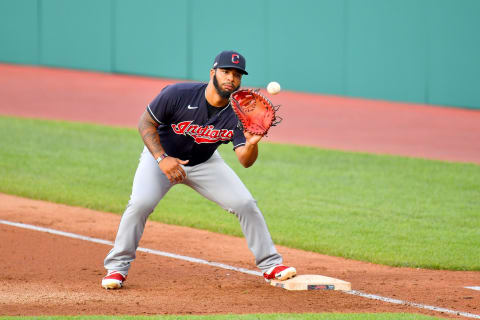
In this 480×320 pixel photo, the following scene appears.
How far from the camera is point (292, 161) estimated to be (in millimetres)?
12742

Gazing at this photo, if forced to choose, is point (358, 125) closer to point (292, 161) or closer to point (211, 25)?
point (292, 161)

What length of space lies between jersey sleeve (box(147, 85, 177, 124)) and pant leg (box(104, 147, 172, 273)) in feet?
1.32

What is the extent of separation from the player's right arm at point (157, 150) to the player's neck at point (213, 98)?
1.49ft

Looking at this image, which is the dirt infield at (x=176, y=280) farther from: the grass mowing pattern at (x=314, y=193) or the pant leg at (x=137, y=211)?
the grass mowing pattern at (x=314, y=193)

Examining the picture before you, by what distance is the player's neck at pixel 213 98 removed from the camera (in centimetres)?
640

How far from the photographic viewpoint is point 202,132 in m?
6.43

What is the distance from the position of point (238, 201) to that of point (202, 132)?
1.98 ft

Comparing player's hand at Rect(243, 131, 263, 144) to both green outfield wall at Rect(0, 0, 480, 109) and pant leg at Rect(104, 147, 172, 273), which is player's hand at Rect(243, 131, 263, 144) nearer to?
pant leg at Rect(104, 147, 172, 273)

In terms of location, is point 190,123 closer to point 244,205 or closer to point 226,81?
point 226,81

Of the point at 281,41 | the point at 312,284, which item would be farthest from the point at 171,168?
the point at 281,41

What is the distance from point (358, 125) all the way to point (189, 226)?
793 cm

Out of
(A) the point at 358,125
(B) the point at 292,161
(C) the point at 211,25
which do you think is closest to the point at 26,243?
(B) the point at 292,161

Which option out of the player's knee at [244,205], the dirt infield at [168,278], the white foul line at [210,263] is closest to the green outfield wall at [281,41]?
the dirt infield at [168,278]

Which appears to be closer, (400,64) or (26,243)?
(26,243)
